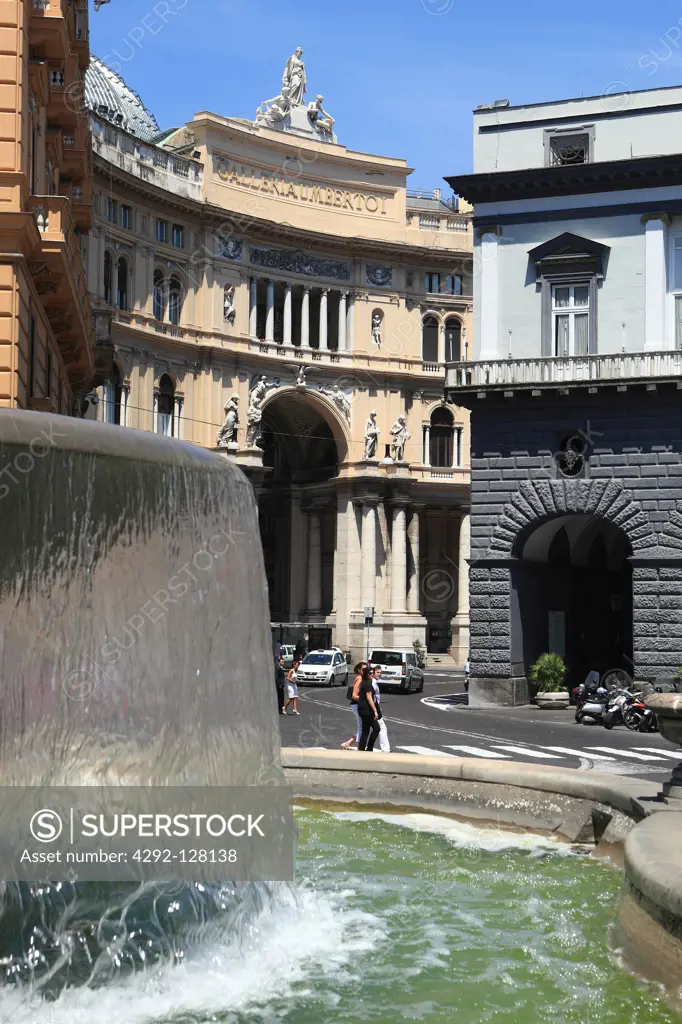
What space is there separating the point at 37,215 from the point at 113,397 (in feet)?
100

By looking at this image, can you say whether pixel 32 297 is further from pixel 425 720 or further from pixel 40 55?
pixel 425 720

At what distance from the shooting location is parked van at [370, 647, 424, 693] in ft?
140

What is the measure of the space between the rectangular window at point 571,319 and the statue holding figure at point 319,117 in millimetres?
34281

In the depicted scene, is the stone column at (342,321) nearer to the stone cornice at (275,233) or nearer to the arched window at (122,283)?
the stone cornice at (275,233)

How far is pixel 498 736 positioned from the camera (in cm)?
2502

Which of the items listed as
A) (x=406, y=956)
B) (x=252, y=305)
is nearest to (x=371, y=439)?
(x=252, y=305)

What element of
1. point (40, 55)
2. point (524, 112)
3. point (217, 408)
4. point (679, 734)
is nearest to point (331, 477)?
point (217, 408)

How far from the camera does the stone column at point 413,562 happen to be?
6272 centimetres

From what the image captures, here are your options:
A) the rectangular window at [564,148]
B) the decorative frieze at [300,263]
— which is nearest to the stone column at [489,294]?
the rectangular window at [564,148]

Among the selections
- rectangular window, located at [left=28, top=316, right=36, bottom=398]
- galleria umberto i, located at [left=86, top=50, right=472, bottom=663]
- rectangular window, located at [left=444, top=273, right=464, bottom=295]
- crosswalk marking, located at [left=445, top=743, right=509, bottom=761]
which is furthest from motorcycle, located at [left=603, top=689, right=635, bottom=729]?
rectangular window, located at [left=444, top=273, right=464, bottom=295]

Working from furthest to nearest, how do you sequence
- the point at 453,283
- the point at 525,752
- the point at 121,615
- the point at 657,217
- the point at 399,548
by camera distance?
the point at 453,283 → the point at 399,548 → the point at 657,217 → the point at 525,752 → the point at 121,615

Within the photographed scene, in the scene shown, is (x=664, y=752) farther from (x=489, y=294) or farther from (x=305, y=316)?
(x=305, y=316)

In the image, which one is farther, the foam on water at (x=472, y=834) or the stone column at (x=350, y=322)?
the stone column at (x=350, y=322)

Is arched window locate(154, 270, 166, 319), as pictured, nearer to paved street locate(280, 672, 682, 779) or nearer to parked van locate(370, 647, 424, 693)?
parked van locate(370, 647, 424, 693)
